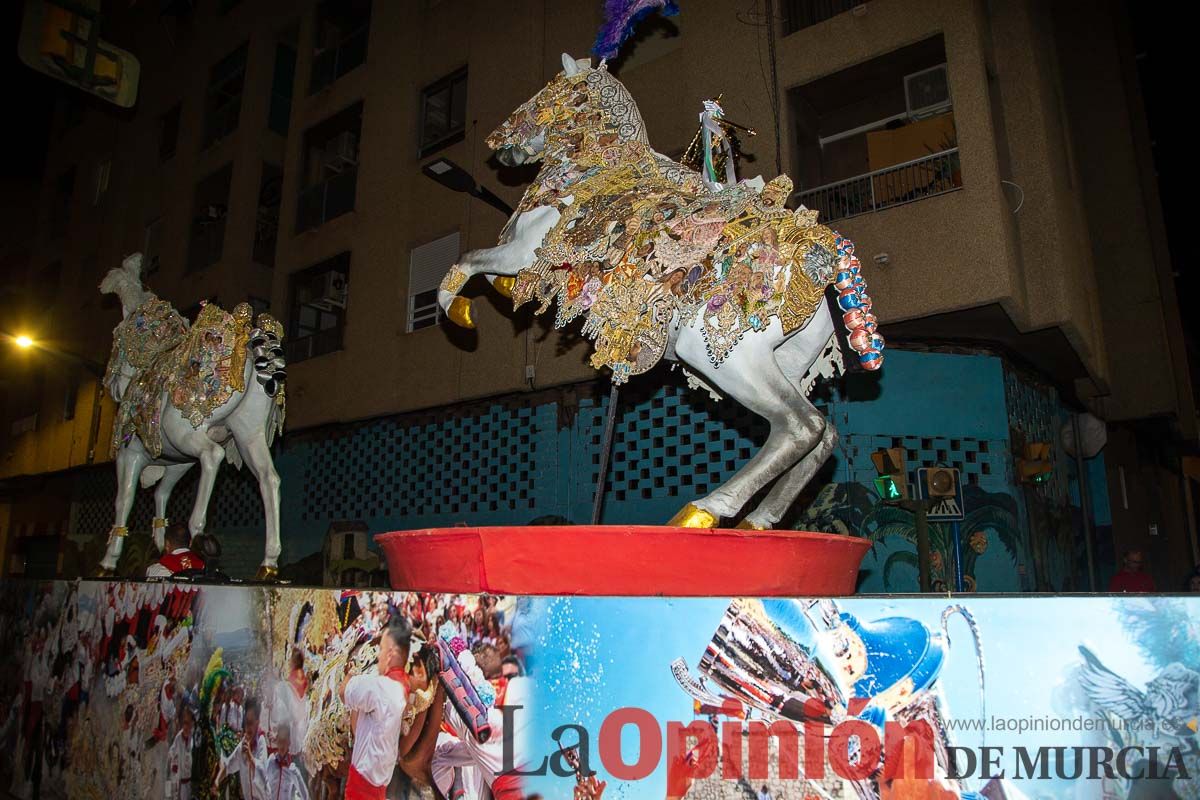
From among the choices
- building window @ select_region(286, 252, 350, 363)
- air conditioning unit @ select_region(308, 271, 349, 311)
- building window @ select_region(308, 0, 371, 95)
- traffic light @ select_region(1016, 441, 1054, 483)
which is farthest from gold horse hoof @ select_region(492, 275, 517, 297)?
air conditioning unit @ select_region(308, 271, 349, 311)

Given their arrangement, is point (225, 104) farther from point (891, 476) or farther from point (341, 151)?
point (891, 476)

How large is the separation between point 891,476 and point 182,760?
5277 mm

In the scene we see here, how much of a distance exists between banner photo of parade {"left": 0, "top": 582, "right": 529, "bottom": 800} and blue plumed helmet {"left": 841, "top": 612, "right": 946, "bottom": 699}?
86cm

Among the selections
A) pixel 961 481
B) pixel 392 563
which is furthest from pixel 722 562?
pixel 961 481

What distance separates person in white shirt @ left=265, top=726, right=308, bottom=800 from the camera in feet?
8.53

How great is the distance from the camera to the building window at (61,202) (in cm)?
1977

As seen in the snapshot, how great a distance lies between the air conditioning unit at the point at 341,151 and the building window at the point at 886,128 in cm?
1000

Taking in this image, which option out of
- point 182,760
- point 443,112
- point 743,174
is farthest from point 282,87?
point 182,760

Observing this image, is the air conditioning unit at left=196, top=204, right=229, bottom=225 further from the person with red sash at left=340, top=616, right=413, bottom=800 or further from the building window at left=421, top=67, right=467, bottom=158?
the person with red sash at left=340, top=616, right=413, bottom=800

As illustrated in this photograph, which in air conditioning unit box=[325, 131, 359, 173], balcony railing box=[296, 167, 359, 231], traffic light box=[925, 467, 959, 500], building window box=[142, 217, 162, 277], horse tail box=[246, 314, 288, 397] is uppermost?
air conditioning unit box=[325, 131, 359, 173]

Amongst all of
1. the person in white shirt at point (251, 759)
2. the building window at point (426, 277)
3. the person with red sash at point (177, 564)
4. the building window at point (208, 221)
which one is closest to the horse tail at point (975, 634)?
the person in white shirt at point (251, 759)

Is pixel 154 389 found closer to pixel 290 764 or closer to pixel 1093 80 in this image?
pixel 290 764

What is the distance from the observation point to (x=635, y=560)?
2.22 m

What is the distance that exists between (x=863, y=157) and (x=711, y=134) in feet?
22.7
